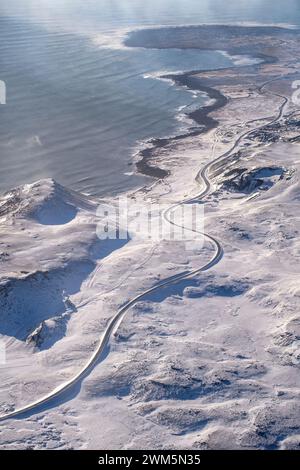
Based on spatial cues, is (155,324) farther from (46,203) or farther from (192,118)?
(192,118)

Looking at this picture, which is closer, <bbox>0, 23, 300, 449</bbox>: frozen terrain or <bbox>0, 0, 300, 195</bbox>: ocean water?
<bbox>0, 23, 300, 449</bbox>: frozen terrain

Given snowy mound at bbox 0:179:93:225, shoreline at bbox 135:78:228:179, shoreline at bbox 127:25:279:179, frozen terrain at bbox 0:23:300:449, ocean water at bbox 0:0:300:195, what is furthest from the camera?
shoreline at bbox 127:25:279:179

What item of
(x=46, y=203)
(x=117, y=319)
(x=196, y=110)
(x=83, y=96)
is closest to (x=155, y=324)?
(x=117, y=319)

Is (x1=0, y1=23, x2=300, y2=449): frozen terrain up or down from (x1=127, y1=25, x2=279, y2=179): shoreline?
down

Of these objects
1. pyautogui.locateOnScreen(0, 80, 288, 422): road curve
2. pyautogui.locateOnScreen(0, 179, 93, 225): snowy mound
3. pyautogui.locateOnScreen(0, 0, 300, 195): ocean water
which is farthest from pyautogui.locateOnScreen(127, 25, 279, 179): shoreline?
pyautogui.locateOnScreen(0, 179, 93, 225): snowy mound

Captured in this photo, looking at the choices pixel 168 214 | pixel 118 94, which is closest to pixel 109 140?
pixel 118 94

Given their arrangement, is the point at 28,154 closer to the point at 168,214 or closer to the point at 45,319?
the point at 168,214

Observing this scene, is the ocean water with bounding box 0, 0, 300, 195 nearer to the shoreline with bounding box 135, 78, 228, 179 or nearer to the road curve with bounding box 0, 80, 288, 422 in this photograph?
the shoreline with bounding box 135, 78, 228, 179
